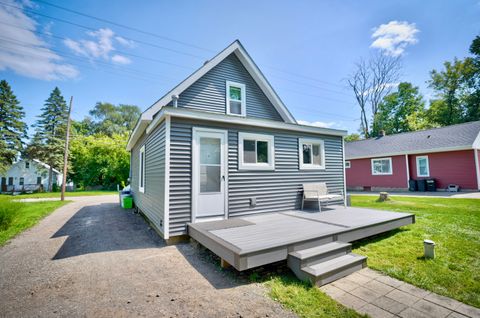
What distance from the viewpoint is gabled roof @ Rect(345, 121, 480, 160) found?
502 inches

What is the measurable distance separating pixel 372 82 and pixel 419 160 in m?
16.8

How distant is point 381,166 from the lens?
635 inches

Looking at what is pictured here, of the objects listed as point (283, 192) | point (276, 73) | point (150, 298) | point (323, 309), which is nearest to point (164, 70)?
point (276, 73)

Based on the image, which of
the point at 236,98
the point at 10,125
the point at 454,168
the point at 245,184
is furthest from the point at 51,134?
the point at 454,168

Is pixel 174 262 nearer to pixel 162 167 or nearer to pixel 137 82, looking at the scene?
pixel 162 167

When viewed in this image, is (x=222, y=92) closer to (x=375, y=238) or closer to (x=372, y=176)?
(x=375, y=238)

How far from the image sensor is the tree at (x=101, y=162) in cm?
2322

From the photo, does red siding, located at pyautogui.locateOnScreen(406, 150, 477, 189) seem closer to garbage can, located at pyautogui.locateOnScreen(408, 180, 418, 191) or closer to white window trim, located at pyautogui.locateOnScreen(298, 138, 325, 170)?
garbage can, located at pyautogui.locateOnScreen(408, 180, 418, 191)

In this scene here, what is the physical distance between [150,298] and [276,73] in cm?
1428

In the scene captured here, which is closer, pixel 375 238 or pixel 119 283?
pixel 119 283

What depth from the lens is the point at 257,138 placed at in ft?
19.0

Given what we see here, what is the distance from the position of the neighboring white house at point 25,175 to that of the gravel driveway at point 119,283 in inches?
1147

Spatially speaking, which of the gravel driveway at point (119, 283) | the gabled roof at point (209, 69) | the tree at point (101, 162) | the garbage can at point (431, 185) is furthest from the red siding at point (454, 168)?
the tree at point (101, 162)

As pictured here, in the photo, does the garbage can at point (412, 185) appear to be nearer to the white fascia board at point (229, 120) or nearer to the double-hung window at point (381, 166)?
the double-hung window at point (381, 166)
